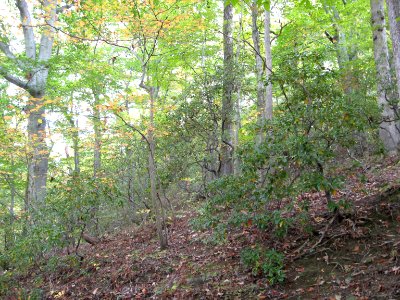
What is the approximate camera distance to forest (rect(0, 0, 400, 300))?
415 centimetres

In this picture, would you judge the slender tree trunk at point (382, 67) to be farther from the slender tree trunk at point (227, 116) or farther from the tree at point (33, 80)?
the tree at point (33, 80)

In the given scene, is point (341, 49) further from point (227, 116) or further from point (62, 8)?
point (62, 8)

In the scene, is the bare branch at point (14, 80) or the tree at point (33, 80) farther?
the tree at point (33, 80)

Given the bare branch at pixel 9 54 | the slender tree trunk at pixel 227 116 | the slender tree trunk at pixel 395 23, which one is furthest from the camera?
the bare branch at pixel 9 54

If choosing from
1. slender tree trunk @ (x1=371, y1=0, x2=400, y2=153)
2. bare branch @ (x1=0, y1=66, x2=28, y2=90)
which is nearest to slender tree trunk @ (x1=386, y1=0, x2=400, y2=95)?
slender tree trunk @ (x1=371, y1=0, x2=400, y2=153)

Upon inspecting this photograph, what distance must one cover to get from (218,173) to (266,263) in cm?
451

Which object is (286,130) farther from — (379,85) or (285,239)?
(379,85)

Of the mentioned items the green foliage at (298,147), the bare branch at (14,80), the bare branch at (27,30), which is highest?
the bare branch at (27,30)

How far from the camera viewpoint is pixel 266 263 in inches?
168

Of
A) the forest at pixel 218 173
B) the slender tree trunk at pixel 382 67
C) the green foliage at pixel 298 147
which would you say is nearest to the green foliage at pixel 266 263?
the forest at pixel 218 173

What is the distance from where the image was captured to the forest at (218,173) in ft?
13.6

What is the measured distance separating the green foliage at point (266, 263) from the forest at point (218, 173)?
22 mm

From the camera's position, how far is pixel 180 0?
7508 millimetres

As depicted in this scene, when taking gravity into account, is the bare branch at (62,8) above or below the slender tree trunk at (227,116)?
above
